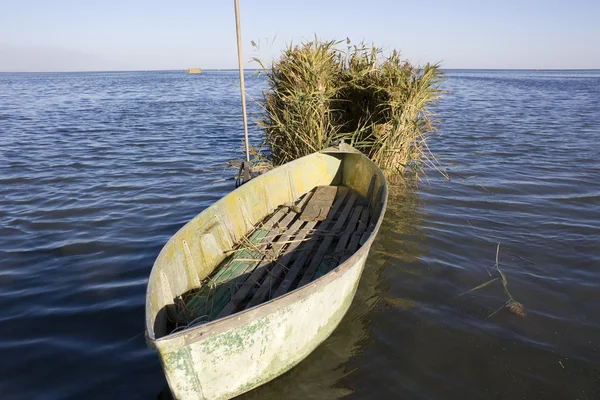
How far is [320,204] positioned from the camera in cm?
635

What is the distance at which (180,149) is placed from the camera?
12328mm

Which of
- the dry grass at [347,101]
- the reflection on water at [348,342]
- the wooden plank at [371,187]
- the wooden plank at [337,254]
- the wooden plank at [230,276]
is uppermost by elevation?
the dry grass at [347,101]

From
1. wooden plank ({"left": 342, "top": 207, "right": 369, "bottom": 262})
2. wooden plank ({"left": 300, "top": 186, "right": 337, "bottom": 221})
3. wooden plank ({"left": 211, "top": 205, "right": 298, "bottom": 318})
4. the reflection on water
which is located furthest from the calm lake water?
wooden plank ({"left": 300, "top": 186, "right": 337, "bottom": 221})

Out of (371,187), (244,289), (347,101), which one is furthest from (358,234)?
(347,101)

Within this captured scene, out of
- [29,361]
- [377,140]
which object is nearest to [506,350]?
[29,361]

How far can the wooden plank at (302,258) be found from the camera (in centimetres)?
391

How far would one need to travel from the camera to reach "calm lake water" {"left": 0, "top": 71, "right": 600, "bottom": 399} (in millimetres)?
3445

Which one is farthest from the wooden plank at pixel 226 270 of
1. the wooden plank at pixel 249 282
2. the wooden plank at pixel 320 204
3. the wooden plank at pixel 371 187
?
the wooden plank at pixel 371 187

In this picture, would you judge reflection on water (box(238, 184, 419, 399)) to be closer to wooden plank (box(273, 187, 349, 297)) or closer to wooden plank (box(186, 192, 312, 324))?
wooden plank (box(273, 187, 349, 297))

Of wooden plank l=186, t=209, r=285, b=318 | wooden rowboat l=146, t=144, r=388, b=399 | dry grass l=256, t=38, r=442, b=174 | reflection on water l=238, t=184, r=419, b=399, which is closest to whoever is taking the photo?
Result: wooden rowboat l=146, t=144, r=388, b=399

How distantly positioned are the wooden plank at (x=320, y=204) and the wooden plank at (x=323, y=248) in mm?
273

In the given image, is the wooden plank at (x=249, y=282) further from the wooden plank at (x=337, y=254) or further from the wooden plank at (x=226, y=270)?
the wooden plank at (x=337, y=254)

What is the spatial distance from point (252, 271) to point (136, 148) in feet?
30.6

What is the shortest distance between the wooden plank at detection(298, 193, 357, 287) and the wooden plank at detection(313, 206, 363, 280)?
0.17ft
